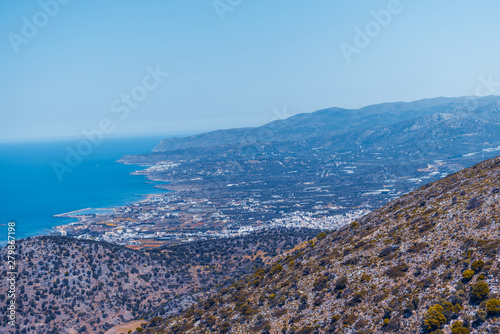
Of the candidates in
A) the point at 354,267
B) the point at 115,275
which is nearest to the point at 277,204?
the point at 115,275

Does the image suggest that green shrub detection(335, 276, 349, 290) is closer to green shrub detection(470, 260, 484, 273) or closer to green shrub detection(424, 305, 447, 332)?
green shrub detection(424, 305, 447, 332)

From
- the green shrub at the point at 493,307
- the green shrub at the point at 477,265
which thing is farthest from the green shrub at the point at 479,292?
the green shrub at the point at 477,265

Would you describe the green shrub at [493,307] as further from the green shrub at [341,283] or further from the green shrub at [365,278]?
the green shrub at [341,283]

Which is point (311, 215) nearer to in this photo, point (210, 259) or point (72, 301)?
point (210, 259)

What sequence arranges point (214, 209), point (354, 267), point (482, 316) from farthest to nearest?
point (214, 209), point (354, 267), point (482, 316)

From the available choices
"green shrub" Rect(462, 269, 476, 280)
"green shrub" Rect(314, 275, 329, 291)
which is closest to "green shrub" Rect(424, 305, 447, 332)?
"green shrub" Rect(462, 269, 476, 280)

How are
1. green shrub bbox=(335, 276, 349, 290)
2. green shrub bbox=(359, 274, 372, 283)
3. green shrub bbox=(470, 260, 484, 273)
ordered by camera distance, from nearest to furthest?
green shrub bbox=(470, 260, 484, 273) → green shrub bbox=(359, 274, 372, 283) → green shrub bbox=(335, 276, 349, 290)
